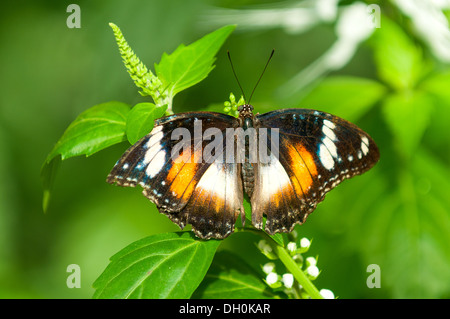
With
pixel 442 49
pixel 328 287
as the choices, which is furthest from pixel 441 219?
pixel 442 49

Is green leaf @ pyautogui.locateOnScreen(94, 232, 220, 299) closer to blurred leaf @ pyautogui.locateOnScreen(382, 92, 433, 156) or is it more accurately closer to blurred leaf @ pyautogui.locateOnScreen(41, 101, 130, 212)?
blurred leaf @ pyautogui.locateOnScreen(41, 101, 130, 212)

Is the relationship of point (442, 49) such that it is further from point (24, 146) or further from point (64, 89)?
point (24, 146)

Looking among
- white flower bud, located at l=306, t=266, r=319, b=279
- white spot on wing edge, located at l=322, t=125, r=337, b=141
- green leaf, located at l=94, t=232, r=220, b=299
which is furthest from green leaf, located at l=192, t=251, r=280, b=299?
white spot on wing edge, located at l=322, t=125, r=337, b=141

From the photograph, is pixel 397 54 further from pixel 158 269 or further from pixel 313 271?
pixel 158 269

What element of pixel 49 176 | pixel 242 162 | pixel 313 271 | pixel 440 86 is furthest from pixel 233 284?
pixel 440 86

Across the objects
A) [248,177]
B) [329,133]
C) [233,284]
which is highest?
[329,133]

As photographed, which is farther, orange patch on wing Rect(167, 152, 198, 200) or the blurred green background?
the blurred green background

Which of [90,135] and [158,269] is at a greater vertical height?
[90,135]
